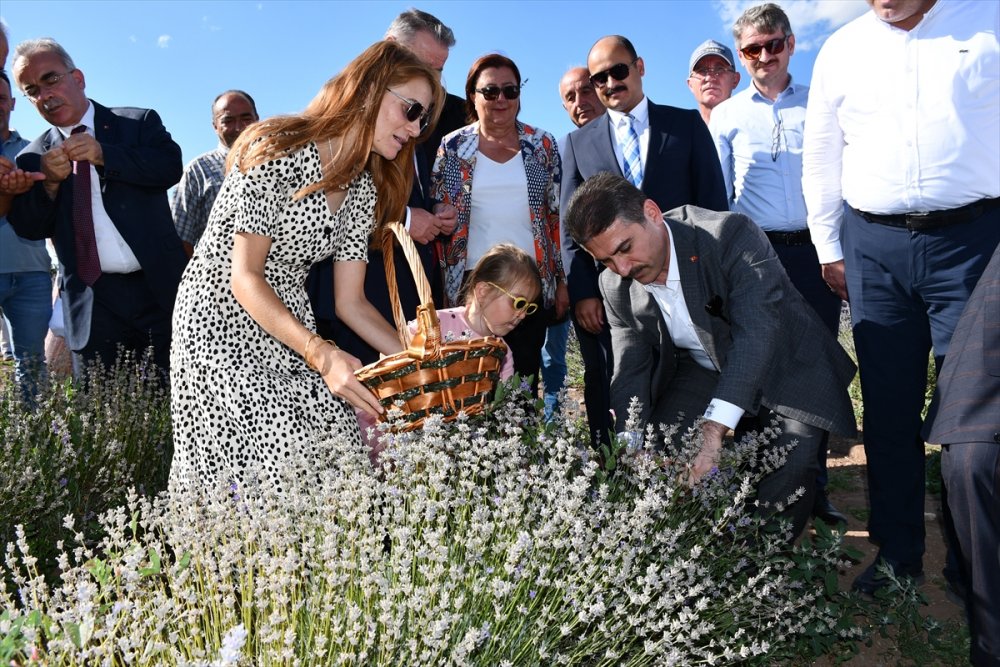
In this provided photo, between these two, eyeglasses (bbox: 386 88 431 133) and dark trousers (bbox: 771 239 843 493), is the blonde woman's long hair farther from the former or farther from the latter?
dark trousers (bbox: 771 239 843 493)

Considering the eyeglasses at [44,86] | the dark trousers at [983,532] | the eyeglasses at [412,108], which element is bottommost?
the dark trousers at [983,532]

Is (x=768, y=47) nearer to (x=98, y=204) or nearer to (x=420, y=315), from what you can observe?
(x=420, y=315)

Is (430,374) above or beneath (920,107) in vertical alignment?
beneath

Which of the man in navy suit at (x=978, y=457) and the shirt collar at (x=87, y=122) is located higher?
the shirt collar at (x=87, y=122)

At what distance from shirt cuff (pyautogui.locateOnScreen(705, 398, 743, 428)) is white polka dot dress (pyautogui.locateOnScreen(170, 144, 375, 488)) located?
137cm

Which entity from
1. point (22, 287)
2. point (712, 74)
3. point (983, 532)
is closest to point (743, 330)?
point (983, 532)

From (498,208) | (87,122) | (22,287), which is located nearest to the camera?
(498,208)

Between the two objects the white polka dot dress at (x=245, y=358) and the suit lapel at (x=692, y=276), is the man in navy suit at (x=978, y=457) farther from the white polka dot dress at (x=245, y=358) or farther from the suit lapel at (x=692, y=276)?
the white polka dot dress at (x=245, y=358)

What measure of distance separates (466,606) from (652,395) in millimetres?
1796

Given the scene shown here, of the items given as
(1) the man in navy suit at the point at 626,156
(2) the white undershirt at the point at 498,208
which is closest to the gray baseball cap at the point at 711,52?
(1) the man in navy suit at the point at 626,156

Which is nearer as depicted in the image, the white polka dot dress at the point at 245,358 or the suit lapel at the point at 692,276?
the white polka dot dress at the point at 245,358

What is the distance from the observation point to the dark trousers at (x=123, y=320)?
4.48 metres

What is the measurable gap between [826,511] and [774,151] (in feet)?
6.67

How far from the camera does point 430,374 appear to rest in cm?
214
